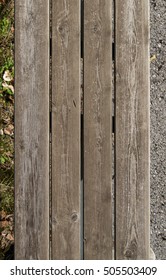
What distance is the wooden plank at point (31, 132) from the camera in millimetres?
2094

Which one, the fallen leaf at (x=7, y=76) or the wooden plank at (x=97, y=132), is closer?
the wooden plank at (x=97, y=132)

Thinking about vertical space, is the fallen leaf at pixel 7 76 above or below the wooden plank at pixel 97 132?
above

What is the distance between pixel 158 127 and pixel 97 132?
79 cm

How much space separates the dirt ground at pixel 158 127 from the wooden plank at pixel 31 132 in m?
0.89

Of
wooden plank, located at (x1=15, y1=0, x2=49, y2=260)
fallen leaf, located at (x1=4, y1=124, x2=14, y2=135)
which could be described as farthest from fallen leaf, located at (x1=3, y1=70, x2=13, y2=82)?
wooden plank, located at (x1=15, y1=0, x2=49, y2=260)

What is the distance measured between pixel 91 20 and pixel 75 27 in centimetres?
8

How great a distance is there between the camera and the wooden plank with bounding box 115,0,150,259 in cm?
212

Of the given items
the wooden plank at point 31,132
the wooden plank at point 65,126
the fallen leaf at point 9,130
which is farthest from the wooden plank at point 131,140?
the fallen leaf at point 9,130

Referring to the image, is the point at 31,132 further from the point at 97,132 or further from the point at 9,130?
the point at 9,130

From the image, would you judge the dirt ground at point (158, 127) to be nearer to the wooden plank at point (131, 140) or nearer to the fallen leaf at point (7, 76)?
the wooden plank at point (131, 140)

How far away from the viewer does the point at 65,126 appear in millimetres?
2107

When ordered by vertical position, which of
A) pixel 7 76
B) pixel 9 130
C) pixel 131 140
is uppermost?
pixel 7 76

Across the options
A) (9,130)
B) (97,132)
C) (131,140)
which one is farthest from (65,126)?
(9,130)

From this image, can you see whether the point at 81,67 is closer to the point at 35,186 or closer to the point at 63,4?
the point at 63,4
